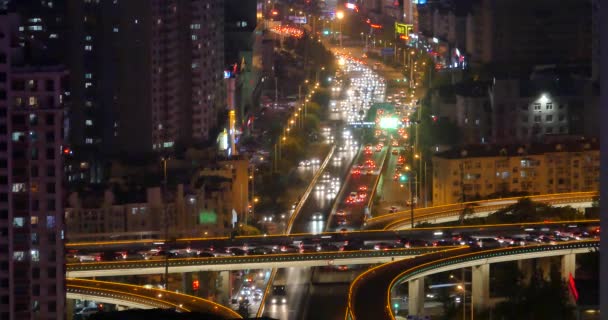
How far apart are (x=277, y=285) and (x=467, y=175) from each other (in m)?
5.64

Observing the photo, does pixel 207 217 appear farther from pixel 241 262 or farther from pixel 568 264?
pixel 568 264

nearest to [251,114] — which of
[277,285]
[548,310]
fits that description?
[277,285]

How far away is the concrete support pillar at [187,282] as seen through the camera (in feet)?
58.1

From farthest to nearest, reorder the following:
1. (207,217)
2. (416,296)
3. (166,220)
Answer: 1. (207,217)
2. (166,220)
3. (416,296)

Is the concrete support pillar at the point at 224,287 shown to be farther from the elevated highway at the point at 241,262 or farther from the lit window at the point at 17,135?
the lit window at the point at 17,135

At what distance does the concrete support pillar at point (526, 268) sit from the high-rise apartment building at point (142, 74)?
17.9 ft

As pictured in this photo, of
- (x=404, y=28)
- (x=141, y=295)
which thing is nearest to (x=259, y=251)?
(x=141, y=295)

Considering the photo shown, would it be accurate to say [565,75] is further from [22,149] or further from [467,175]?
[22,149]

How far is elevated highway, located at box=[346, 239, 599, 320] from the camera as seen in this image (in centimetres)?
1612

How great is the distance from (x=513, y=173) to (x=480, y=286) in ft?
19.3

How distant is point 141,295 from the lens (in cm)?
1602

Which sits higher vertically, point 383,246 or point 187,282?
point 383,246

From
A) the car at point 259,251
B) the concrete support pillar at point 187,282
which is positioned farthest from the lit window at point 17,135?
the car at point 259,251

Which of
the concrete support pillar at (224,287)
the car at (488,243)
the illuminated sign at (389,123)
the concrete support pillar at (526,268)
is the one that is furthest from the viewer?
the illuminated sign at (389,123)
